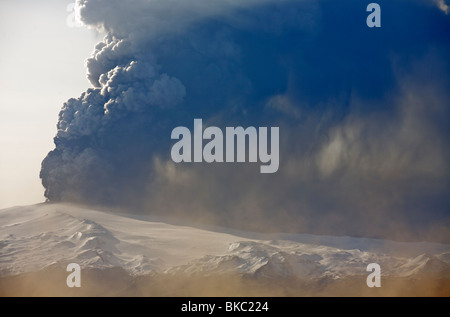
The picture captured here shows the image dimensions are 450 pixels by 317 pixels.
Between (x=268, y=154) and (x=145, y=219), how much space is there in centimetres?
1385

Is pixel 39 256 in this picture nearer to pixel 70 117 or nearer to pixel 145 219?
pixel 145 219

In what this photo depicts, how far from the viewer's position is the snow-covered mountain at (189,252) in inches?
1473

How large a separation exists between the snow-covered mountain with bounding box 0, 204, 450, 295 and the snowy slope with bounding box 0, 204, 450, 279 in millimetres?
74

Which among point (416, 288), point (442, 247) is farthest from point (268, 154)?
point (416, 288)

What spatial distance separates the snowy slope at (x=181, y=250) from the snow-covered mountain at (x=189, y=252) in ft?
0.24

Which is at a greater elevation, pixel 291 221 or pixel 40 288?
pixel 291 221

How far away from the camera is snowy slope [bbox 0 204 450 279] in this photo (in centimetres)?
3803

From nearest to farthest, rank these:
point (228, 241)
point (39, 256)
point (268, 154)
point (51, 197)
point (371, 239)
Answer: point (39, 256), point (228, 241), point (371, 239), point (268, 154), point (51, 197)

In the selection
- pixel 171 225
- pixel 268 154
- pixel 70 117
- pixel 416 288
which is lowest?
pixel 416 288

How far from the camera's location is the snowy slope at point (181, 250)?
38.0 m

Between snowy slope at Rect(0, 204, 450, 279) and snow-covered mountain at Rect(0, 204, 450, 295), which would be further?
snowy slope at Rect(0, 204, 450, 279)

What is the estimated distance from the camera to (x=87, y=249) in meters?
39.9

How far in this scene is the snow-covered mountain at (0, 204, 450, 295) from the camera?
123 ft

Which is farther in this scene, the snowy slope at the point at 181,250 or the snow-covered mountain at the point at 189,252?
the snowy slope at the point at 181,250
